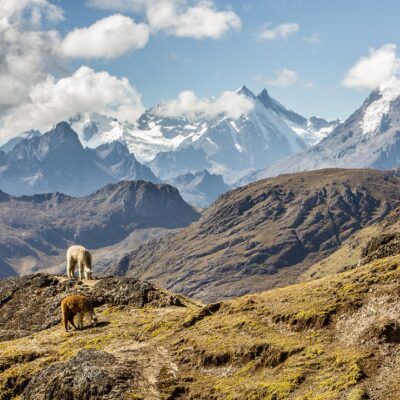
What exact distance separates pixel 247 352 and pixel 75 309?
13.9 meters

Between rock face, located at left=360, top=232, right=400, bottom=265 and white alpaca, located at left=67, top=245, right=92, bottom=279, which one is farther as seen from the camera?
white alpaca, located at left=67, top=245, right=92, bottom=279

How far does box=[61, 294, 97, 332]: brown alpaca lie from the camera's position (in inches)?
1403

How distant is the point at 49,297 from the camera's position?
46531 mm

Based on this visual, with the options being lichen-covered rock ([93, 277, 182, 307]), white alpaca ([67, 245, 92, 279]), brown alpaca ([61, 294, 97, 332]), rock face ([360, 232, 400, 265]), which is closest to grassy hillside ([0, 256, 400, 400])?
brown alpaca ([61, 294, 97, 332])

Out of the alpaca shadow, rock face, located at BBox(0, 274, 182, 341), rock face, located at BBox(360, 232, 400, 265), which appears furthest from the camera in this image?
rock face, located at BBox(0, 274, 182, 341)

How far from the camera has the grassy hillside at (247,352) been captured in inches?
899

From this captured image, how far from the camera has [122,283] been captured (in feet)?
146

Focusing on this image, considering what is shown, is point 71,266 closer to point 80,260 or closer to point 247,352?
point 80,260

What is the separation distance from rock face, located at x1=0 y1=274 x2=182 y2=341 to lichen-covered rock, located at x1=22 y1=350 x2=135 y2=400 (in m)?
13.6

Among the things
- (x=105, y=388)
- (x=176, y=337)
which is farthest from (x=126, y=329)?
(x=105, y=388)

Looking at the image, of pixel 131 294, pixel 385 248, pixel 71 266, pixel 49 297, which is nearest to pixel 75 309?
pixel 131 294

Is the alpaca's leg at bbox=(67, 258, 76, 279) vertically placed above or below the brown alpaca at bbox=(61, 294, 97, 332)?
above

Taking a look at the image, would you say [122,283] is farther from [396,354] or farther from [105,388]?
[396,354]

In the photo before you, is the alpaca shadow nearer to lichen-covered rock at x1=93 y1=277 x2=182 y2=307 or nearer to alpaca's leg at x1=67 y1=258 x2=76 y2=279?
lichen-covered rock at x1=93 y1=277 x2=182 y2=307
